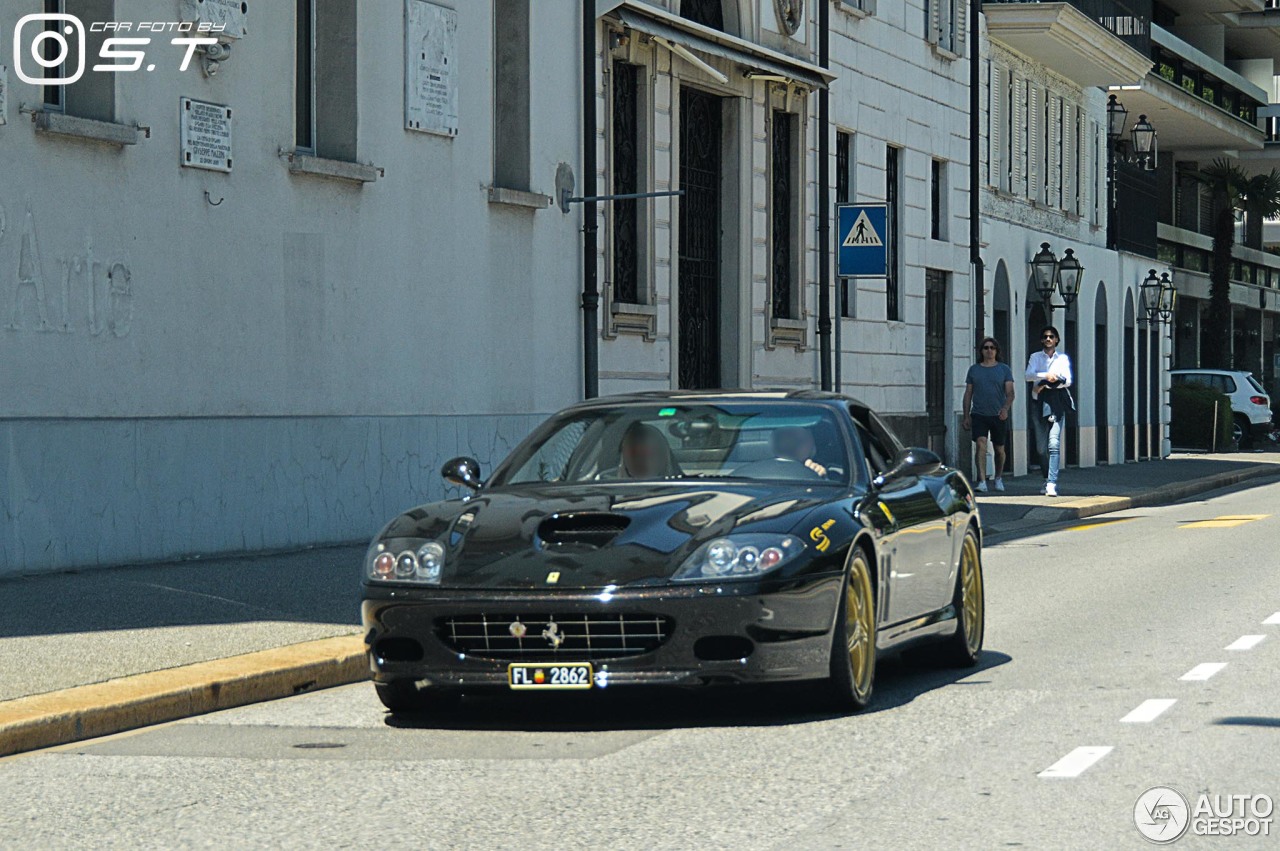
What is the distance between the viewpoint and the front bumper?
28.0 ft

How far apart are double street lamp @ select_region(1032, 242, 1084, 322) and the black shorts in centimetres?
1041

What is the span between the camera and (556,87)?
2138 centimetres

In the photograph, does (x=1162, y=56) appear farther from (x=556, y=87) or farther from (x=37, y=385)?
(x=37, y=385)

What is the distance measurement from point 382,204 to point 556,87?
11.7ft

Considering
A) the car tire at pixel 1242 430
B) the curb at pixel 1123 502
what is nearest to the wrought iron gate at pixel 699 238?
the curb at pixel 1123 502

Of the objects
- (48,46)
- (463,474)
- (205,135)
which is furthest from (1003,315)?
(463,474)

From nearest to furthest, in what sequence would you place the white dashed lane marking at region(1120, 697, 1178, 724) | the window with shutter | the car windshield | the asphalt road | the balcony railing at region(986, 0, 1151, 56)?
the asphalt road
the white dashed lane marking at region(1120, 697, 1178, 724)
the car windshield
the balcony railing at region(986, 0, 1151, 56)
the window with shutter

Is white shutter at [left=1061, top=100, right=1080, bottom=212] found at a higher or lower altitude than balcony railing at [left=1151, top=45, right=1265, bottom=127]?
lower

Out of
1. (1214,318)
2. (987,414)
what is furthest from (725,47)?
(1214,318)

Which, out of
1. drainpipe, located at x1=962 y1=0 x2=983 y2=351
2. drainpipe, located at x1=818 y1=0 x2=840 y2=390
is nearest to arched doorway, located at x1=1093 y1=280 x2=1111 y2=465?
drainpipe, located at x1=962 y1=0 x2=983 y2=351

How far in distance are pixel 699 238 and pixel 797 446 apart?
608 inches

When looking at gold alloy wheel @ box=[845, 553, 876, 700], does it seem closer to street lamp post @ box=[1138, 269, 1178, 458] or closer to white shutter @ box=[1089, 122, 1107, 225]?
white shutter @ box=[1089, 122, 1107, 225]

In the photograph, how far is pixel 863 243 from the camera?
66.1 ft

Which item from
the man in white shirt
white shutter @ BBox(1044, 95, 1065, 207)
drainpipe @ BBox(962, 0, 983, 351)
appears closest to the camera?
the man in white shirt
